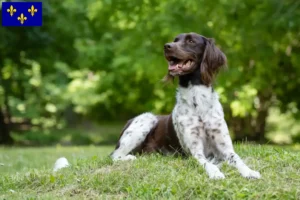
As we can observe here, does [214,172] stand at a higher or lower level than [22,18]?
lower

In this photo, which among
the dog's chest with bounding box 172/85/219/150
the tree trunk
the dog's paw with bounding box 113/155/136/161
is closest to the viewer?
the dog's chest with bounding box 172/85/219/150

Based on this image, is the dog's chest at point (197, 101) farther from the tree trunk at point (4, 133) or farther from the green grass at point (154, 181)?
the tree trunk at point (4, 133)

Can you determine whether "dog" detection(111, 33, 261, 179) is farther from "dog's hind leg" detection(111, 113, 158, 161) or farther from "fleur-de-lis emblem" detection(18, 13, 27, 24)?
"fleur-de-lis emblem" detection(18, 13, 27, 24)

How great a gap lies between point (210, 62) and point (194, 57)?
0.18 metres

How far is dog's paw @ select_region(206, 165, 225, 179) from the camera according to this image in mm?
5000

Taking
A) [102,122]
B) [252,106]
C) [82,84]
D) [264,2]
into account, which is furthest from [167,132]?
[102,122]

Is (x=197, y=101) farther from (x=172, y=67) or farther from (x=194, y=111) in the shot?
(x=172, y=67)

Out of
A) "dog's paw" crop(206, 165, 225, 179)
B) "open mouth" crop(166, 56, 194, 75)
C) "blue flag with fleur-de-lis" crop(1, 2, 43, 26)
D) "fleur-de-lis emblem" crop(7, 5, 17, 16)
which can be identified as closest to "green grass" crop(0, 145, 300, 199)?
"dog's paw" crop(206, 165, 225, 179)

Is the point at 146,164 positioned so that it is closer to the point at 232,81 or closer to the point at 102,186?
the point at 102,186

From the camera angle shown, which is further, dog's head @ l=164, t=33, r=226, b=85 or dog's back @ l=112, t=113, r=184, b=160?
dog's back @ l=112, t=113, r=184, b=160

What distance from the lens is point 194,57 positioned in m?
5.71

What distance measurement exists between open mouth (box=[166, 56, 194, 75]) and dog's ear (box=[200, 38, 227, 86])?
5.4 inches

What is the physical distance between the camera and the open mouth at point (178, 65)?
5.59 m

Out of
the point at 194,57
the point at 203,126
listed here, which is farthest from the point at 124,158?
the point at 194,57
